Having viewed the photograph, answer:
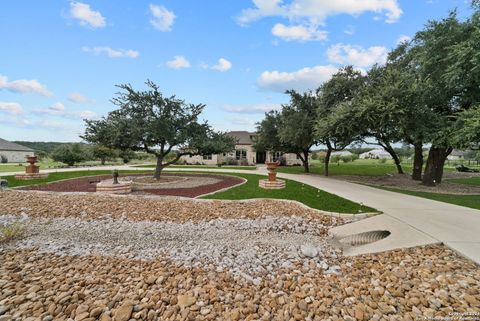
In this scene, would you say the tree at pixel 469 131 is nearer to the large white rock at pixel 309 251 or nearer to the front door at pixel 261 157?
the large white rock at pixel 309 251

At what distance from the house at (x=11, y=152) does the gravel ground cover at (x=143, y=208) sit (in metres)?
34.4

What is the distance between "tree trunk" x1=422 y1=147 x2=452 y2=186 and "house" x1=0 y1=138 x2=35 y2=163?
45377mm

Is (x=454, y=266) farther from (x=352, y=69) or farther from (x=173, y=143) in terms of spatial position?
(x=352, y=69)

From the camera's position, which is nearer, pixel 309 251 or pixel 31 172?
pixel 309 251

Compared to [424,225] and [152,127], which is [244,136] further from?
[424,225]

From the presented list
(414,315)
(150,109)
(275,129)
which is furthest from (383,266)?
(275,129)

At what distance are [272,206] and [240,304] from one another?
4.51 meters

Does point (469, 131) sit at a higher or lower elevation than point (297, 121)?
lower

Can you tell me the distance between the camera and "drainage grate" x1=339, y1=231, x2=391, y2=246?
554 cm

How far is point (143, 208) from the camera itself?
7.71 meters

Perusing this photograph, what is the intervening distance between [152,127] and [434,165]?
15282 millimetres

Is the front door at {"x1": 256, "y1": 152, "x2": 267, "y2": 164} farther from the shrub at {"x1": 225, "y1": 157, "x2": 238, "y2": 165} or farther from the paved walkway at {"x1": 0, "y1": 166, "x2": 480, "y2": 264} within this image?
the paved walkway at {"x1": 0, "y1": 166, "x2": 480, "y2": 264}

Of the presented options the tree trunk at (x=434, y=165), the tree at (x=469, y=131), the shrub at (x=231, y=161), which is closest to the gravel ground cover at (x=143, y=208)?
the tree at (x=469, y=131)

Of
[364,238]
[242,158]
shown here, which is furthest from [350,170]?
[364,238]
